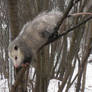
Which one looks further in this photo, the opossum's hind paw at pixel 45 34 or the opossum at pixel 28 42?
the opossum's hind paw at pixel 45 34

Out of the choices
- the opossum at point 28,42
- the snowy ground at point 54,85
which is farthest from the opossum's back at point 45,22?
the snowy ground at point 54,85

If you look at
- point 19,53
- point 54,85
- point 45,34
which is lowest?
point 54,85

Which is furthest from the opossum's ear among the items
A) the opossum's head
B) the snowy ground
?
the snowy ground

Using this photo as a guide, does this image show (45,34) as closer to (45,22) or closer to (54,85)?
(45,22)

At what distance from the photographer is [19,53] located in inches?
50.7

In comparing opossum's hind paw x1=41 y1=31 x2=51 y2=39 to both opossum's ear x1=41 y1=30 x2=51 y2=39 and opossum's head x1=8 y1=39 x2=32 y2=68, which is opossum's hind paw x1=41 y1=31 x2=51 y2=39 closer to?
opossum's ear x1=41 y1=30 x2=51 y2=39

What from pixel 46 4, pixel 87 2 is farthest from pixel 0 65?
pixel 87 2

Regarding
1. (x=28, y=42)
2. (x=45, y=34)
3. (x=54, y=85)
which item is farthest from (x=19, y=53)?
(x=54, y=85)

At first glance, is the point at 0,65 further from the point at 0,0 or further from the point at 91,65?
the point at 91,65

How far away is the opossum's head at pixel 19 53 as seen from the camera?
1252 millimetres

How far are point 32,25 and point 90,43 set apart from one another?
47 cm

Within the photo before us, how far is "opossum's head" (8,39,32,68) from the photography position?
1252 mm

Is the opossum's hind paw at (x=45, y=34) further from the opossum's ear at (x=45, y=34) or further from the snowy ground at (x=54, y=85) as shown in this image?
the snowy ground at (x=54, y=85)

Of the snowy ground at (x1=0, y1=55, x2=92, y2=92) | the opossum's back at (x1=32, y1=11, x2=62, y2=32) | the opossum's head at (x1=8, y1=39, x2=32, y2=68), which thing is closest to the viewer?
the opossum's head at (x1=8, y1=39, x2=32, y2=68)
